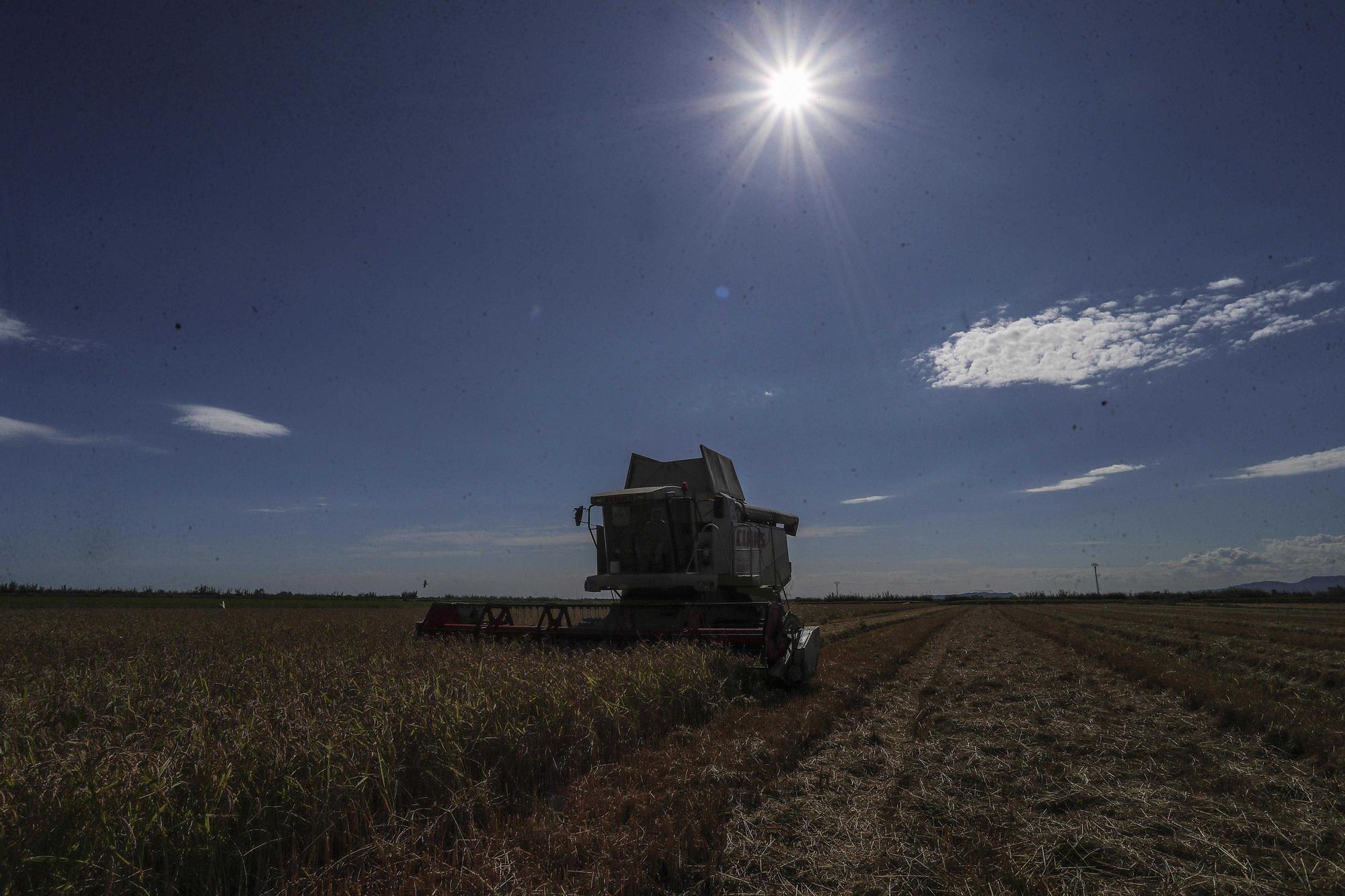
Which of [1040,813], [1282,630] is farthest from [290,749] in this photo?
[1282,630]

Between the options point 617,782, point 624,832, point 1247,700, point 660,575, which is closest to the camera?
point 624,832

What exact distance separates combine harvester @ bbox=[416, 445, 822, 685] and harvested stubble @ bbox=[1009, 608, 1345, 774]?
5388 mm

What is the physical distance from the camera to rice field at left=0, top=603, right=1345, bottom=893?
3.13 metres

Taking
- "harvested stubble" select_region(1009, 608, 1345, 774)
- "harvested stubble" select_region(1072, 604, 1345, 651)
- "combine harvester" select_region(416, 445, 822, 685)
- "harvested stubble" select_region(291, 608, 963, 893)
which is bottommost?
"harvested stubble" select_region(1072, 604, 1345, 651)

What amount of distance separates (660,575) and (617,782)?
6599 millimetres

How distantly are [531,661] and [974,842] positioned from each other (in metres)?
Answer: 4.88

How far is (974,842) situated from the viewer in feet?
13.4

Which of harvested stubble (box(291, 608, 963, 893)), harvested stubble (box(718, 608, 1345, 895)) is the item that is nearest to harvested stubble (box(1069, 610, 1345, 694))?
harvested stubble (box(718, 608, 1345, 895))

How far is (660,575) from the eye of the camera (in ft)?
37.5

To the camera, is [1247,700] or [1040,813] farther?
[1247,700]

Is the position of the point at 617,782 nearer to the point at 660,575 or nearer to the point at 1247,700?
the point at 660,575

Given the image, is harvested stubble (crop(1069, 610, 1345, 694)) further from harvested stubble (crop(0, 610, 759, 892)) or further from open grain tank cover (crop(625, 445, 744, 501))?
harvested stubble (crop(0, 610, 759, 892))

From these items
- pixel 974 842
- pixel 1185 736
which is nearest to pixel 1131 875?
pixel 974 842

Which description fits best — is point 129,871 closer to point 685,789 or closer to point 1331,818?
point 685,789
